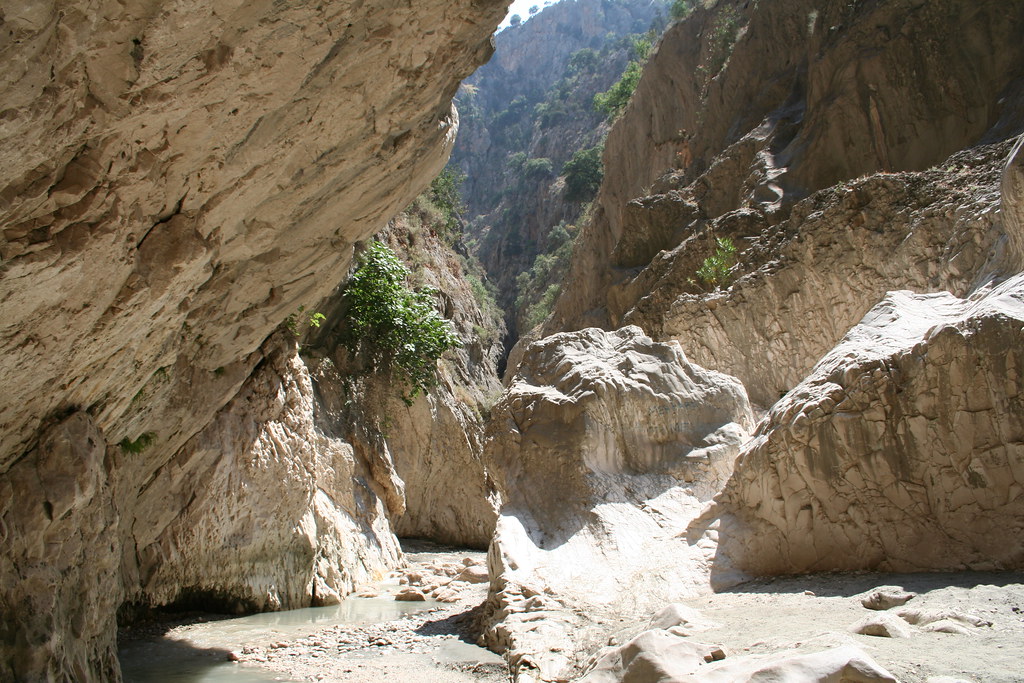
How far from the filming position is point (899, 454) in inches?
189

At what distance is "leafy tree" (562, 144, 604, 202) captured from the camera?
133ft

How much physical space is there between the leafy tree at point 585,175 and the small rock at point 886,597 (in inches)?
1477

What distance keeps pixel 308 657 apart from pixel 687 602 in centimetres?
339

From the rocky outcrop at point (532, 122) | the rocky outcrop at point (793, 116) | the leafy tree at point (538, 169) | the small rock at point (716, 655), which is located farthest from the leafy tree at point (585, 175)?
the small rock at point (716, 655)

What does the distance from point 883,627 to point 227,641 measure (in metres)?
6.29

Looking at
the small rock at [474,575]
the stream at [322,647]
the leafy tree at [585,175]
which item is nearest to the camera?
A: the stream at [322,647]

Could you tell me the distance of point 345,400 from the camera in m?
13.2

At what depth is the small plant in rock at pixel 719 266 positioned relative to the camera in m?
13.8

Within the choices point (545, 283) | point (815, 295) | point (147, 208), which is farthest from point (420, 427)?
point (545, 283)

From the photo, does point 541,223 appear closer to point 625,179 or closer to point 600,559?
point 625,179

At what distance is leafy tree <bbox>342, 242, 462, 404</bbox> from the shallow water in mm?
5924

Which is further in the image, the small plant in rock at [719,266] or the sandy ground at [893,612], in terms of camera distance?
the small plant in rock at [719,266]

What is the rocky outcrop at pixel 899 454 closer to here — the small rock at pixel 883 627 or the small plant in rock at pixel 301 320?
the small rock at pixel 883 627

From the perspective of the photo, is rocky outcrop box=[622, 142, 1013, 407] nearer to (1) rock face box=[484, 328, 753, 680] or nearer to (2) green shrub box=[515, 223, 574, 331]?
(1) rock face box=[484, 328, 753, 680]
